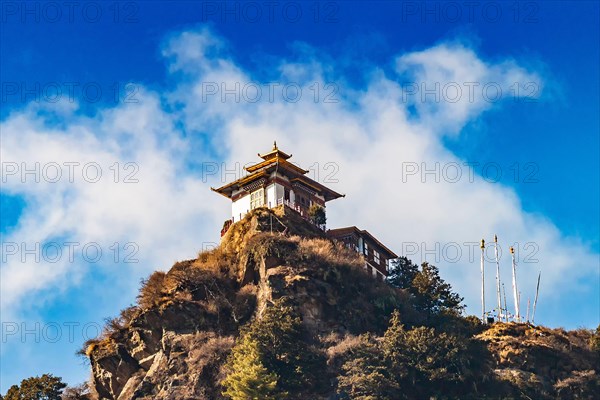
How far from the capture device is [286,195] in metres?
87.9

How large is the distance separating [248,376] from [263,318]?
24.1ft

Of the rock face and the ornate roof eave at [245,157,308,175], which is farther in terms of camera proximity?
the ornate roof eave at [245,157,308,175]

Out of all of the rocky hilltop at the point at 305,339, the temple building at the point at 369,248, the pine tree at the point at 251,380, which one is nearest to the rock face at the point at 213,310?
the rocky hilltop at the point at 305,339

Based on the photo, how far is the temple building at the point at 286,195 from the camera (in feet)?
286

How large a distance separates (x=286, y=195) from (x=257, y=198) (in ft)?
8.26

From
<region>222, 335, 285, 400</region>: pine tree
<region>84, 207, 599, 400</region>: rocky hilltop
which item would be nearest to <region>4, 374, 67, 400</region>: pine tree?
<region>84, 207, 599, 400</region>: rocky hilltop

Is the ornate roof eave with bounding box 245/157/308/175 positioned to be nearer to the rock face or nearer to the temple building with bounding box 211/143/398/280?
the temple building with bounding box 211/143/398/280

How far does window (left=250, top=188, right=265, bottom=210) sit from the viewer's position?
87.6m

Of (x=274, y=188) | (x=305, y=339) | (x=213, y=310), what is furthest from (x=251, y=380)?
(x=274, y=188)

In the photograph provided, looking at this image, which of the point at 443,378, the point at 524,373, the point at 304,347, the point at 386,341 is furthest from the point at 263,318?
the point at 524,373

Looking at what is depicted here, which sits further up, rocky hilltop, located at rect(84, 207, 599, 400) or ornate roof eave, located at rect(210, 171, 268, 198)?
ornate roof eave, located at rect(210, 171, 268, 198)

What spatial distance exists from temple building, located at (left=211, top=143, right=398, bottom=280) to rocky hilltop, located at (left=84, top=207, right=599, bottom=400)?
16.7 ft

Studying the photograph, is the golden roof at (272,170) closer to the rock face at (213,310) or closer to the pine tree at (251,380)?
the rock face at (213,310)

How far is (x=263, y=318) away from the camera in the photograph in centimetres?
7088
